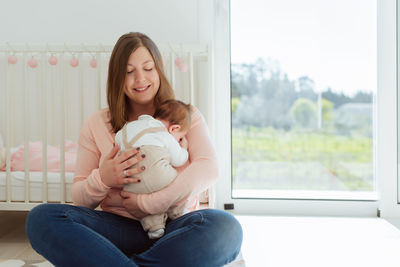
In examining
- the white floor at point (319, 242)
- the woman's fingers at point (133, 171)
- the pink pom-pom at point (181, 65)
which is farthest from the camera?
the pink pom-pom at point (181, 65)

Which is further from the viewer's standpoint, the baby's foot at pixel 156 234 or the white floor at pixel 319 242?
the white floor at pixel 319 242

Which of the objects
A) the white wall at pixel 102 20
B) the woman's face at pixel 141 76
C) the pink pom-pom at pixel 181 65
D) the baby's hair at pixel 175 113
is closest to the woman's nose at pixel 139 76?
the woman's face at pixel 141 76

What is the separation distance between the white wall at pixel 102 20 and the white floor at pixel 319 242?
113cm

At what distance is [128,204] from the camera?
3.91 feet

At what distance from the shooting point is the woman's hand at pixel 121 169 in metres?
1.17

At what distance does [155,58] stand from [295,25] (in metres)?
1.33

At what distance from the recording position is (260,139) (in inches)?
98.3

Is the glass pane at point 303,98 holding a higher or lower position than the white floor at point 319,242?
higher

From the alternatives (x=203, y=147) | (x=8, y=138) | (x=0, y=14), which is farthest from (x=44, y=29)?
(x=203, y=147)

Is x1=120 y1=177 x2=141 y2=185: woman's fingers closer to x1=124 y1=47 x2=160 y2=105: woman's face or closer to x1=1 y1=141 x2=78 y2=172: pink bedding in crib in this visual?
x1=124 y1=47 x2=160 y2=105: woman's face

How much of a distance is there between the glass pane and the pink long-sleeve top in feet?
3.84

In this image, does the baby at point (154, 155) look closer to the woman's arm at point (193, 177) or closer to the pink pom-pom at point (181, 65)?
the woman's arm at point (193, 177)

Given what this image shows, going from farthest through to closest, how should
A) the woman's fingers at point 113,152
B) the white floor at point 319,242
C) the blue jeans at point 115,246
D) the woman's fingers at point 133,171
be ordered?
the white floor at point 319,242, the woman's fingers at point 113,152, the woman's fingers at point 133,171, the blue jeans at point 115,246

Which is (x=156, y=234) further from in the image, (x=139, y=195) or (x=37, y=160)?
(x=37, y=160)
